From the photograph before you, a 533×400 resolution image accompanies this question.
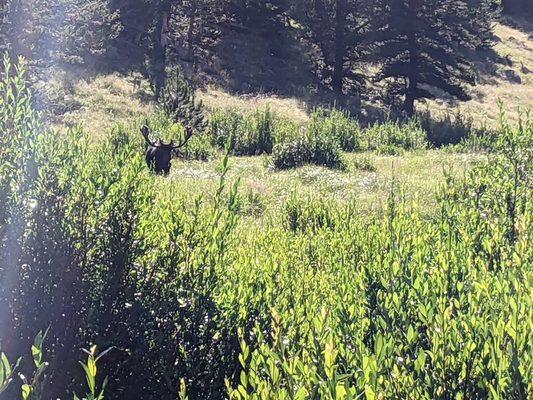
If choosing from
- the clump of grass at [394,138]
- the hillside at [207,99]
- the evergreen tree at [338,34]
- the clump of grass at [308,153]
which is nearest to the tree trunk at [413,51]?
the hillside at [207,99]

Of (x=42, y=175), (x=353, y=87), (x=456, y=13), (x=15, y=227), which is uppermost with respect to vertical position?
(x=456, y=13)

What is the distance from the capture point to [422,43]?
87.5 ft

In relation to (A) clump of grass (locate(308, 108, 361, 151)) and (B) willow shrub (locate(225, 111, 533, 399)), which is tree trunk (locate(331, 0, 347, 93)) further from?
(B) willow shrub (locate(225, 111, 533, 399))

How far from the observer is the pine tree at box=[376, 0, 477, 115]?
26125 millimetres

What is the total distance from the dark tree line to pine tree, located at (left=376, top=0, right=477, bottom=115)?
0.04 meters

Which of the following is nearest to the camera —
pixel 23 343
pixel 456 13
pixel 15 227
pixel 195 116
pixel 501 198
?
pixel 23 343

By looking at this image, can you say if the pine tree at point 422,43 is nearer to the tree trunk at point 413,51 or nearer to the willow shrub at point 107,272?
the tree trunk at point 413,51

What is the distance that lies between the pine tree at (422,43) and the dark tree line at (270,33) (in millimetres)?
41

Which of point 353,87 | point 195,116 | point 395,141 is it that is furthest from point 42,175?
point 353,87

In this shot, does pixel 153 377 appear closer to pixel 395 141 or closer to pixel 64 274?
pixel 64 274

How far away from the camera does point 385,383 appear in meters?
2.23

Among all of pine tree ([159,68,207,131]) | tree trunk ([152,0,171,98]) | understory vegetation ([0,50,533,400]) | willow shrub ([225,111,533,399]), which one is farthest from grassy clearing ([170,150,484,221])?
tree trunk ([152,0,171,98])

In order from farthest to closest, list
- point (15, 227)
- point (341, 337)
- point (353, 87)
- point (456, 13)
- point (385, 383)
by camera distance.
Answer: point (353, 87) → point (456, 13) → point (15, 227) → point (341, 337) → point (385, 383)

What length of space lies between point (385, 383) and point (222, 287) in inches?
60.5
